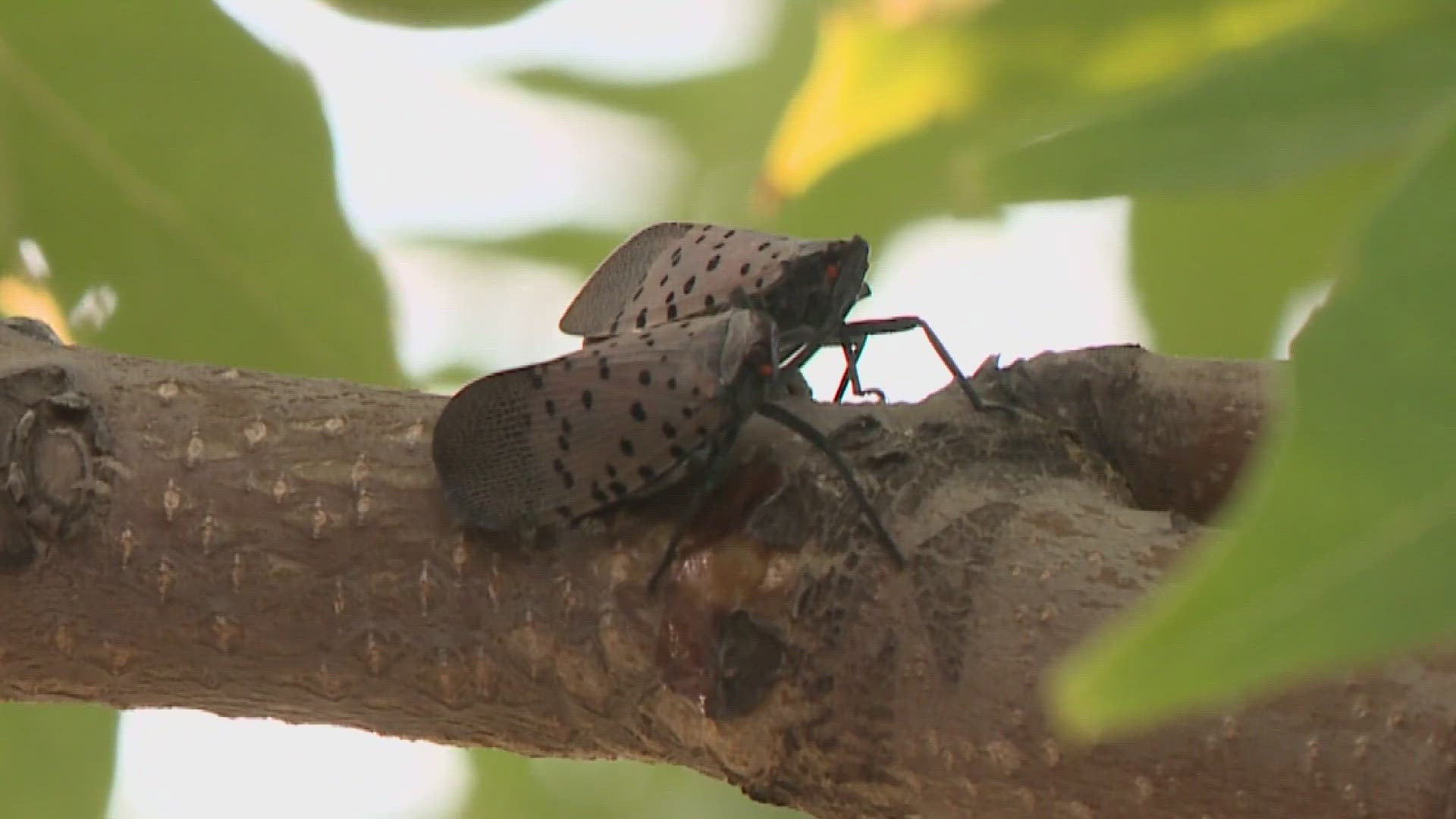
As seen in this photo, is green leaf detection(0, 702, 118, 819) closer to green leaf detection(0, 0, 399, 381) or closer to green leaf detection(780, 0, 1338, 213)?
green leaf detection(0, 0, 399, 381)

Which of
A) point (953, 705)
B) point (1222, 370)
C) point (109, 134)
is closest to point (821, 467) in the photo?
point (953, 705)

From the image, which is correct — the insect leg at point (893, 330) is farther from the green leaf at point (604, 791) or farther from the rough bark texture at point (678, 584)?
the green leaf at point (604, 791)

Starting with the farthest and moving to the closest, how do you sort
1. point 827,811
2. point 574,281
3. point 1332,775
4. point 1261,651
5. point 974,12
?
1. point 574,281
2. point 827,811
3. point 1332,775
4. point 974,12
5. point 1261,651

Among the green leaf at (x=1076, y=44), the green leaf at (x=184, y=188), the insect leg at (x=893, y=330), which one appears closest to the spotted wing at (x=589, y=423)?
the insect leg at (x=893, y=330)

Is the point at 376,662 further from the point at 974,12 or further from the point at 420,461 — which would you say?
the point at 974,12

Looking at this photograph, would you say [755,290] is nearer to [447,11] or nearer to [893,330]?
[893,330]

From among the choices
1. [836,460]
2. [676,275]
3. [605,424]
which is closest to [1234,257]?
[836,460]
